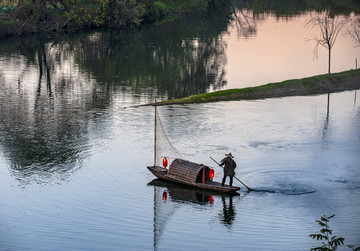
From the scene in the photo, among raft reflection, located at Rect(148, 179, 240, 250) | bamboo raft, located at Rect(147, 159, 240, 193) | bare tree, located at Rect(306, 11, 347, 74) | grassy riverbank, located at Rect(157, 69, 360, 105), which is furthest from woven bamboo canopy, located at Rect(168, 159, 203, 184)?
bare tree, located at Rect(306, 11, 347, 74)

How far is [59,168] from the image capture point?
121 ft

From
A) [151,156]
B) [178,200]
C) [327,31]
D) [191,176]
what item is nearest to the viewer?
[178,200]

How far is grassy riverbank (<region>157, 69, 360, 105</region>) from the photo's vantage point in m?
57.8

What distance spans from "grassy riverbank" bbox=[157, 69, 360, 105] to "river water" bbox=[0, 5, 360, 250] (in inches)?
69.9

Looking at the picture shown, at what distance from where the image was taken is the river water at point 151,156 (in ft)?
94.0

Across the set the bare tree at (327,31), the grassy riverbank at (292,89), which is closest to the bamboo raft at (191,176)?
the grassy riverbank at (292,89)

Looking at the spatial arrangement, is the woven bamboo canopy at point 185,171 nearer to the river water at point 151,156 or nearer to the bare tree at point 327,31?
the river water at point 151,156

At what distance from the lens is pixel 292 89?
2456 inches

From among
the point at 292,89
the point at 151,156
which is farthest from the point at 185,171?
the point at 292,89

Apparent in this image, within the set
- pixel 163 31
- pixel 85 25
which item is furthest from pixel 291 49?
pixel 85 25

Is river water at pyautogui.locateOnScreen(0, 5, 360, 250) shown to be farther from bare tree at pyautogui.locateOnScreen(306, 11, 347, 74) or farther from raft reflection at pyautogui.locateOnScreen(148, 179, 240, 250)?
bare tree at pyautogui.locateOnScreen(306, 11, 347, 74)

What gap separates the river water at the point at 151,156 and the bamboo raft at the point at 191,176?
0.53 m

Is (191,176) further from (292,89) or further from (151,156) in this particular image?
(292,89)

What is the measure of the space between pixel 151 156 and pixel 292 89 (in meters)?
27.9
